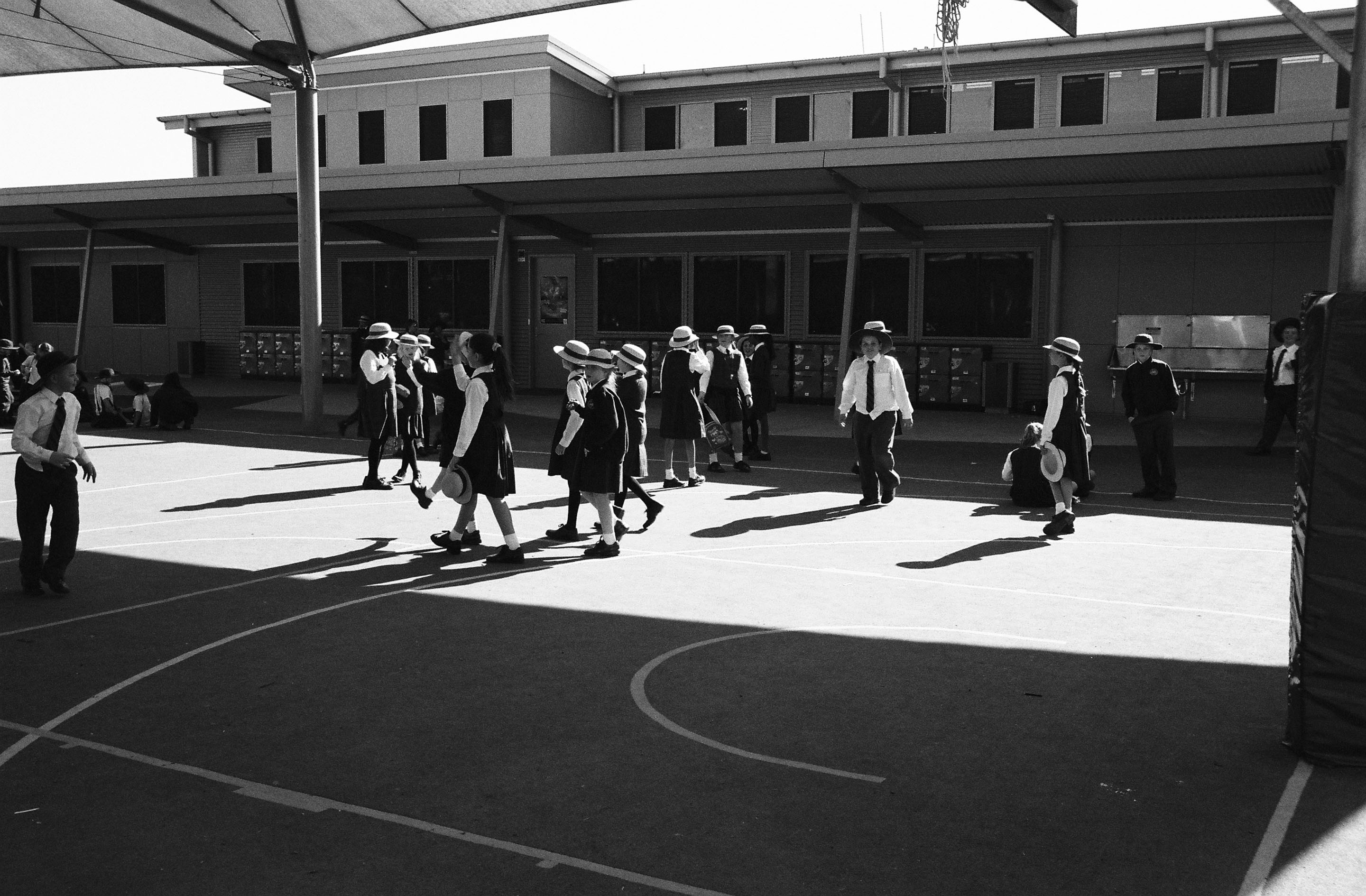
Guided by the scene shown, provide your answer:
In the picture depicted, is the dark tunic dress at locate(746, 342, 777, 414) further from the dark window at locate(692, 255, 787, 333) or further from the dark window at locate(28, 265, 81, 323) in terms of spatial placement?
the dark window at locate(28, 265, 81, 323)

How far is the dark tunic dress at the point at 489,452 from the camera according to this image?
10.4 meters

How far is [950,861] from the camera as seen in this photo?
4730 millimetres

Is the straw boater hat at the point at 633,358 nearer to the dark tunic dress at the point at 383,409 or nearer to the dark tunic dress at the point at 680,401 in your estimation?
the dark tunic dress at the point at 680,401

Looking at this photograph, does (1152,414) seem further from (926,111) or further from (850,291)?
(926,111)

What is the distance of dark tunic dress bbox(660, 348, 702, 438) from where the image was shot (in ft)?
50.0

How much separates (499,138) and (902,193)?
12.4 m

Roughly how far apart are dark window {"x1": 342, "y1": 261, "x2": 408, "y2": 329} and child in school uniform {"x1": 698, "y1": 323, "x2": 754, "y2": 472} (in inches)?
668

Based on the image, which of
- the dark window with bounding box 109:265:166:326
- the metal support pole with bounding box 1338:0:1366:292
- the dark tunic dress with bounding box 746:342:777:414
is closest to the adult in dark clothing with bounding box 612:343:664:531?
the dark tunic dress with bounding box 746:342:777:414

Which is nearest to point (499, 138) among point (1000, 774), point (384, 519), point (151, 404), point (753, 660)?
point (151, 404)

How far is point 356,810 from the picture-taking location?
17.0ft

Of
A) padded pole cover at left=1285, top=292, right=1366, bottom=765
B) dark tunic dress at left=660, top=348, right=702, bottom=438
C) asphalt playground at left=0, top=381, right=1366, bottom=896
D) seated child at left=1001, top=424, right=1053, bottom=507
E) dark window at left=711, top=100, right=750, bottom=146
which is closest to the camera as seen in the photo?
asphalt playground at left=0, top=381, right=1366, bottom=896

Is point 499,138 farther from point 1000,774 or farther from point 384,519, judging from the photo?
point 1000,774

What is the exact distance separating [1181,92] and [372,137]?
20295mm

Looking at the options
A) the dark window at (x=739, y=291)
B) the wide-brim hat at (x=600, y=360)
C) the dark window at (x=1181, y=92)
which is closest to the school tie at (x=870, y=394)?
the wide-brim hat at (x=600, y=360)
